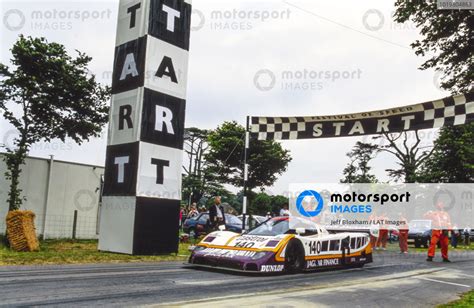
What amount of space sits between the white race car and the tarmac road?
23cm

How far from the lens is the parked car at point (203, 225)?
58.2 ft

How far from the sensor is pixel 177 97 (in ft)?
40.0

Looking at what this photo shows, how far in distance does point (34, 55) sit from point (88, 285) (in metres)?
10.6

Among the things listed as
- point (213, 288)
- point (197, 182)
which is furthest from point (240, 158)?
point (213, 288)

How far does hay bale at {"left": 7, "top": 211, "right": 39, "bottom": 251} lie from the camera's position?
1089 centimetres

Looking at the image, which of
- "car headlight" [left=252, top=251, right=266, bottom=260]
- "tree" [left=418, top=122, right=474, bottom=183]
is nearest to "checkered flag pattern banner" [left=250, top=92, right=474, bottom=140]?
"car headlight" [left=252, top=251, right=266, bottom=260]

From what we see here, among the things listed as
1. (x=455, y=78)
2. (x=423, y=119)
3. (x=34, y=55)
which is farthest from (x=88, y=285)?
(x=34, y=55)

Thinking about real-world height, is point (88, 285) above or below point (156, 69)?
below

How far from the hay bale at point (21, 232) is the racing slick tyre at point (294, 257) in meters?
6.75

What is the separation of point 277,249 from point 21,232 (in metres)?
6.95

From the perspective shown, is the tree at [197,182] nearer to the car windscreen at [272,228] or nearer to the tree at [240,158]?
the tree at [240,158]

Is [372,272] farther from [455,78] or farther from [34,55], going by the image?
[34,55]
